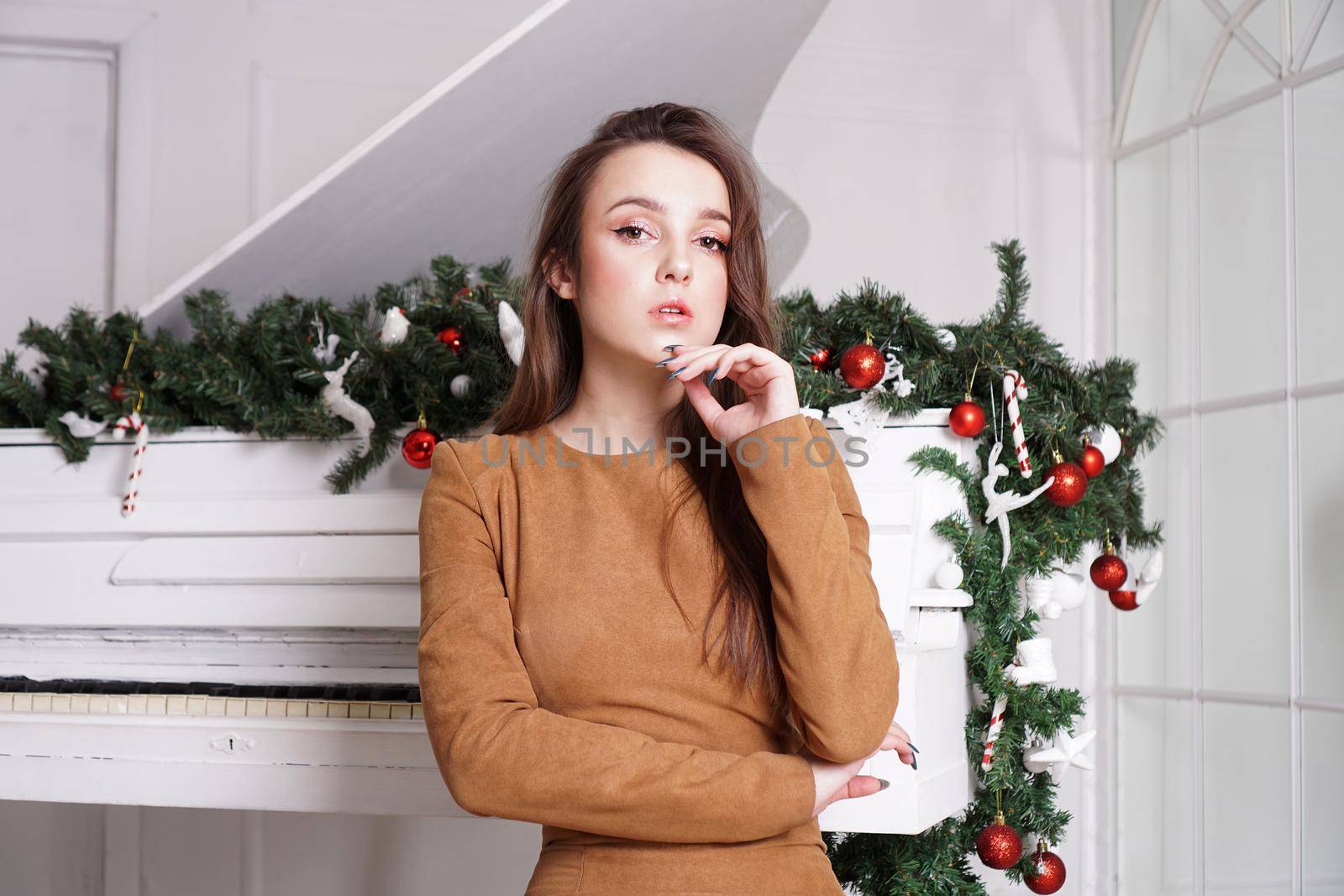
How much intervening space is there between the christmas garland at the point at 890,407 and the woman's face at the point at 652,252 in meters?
0.40

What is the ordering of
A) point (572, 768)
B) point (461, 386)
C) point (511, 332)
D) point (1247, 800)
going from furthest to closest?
point (1247, 800), point (461, 386), point (511, 332), point (572, 768)

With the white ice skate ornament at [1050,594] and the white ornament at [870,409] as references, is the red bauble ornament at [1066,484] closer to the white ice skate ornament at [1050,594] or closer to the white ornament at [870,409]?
the white ice skate ornament at [1050,594]

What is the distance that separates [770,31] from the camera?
206cm

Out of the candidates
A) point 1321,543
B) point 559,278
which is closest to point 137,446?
point 559,278

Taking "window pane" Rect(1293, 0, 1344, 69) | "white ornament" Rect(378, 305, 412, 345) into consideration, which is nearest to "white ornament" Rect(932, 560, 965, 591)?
"white ornament" Rect(378, 305, 412, 345)

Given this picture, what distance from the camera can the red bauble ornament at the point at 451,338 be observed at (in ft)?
6.08

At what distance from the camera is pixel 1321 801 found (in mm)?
2545

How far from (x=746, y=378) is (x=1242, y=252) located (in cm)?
217

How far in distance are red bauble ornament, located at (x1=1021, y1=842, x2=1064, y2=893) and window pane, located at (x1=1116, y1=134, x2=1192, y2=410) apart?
1648 millimetres

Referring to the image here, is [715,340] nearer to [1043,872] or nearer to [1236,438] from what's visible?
[1043,872]

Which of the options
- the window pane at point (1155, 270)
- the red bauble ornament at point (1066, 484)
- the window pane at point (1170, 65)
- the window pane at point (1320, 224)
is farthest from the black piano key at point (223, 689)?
the window pane at point (1170, 65)

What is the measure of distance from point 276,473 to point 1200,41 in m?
2.64

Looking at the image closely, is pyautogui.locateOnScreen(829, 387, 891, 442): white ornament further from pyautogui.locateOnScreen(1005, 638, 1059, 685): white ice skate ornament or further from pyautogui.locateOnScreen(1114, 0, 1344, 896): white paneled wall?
pyautogui.locateOnScreen(1114, 0, 1344, 896): white paneled wall

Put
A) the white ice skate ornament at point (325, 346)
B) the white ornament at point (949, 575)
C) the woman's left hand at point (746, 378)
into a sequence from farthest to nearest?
the white ice skate ornament at point (325, 346) → the white ornament at point (949, 575) → the woman's left hand at point (746, 378)
